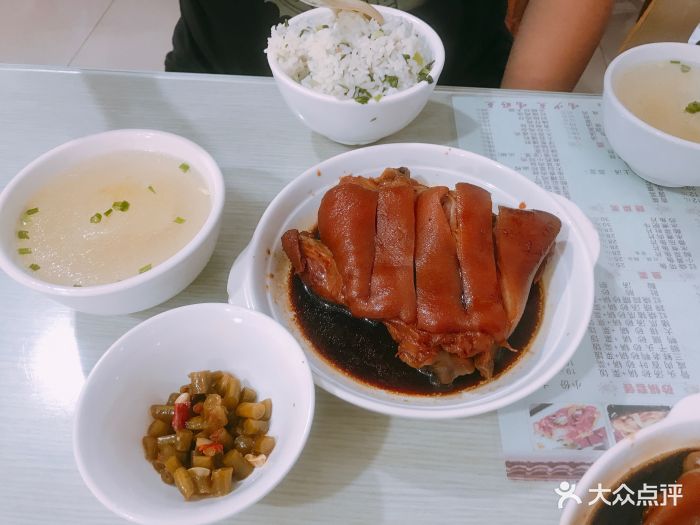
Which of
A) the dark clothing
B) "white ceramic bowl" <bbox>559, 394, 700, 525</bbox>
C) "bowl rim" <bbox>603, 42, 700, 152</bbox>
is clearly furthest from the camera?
the dark clothing

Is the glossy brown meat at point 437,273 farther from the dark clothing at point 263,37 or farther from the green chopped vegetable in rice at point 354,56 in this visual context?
the dark clothing at point 263,37

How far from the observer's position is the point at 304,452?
48.1 inches

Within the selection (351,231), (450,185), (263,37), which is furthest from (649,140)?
(263,37)

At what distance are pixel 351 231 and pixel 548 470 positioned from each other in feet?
2.47

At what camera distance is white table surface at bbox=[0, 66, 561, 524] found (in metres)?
1.14

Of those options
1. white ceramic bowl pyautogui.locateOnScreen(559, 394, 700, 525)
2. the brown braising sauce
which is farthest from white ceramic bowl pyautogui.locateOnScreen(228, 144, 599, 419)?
white ceramic bowl pyautogui.locateOnScreen(559, 394, 700, 525)

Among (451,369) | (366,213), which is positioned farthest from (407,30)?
(451,369)

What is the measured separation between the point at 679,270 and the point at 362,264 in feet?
3.35

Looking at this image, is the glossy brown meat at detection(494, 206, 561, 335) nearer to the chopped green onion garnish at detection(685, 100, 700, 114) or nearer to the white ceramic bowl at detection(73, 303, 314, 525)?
the white ceramic bowl at detection(73, 303, 314, 525)

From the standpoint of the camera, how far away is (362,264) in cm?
131

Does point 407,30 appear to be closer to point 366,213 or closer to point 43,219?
point 366,213

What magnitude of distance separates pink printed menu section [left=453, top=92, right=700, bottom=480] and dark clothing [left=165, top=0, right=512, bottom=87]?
1.37ft

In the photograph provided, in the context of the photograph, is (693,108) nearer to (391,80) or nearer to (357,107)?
(391,80)

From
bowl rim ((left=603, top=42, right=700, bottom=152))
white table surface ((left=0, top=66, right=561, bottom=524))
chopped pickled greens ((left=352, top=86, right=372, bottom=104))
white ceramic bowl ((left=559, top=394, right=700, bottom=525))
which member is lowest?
white table surface ((left=0, top=66, right=561, bottom=524))
